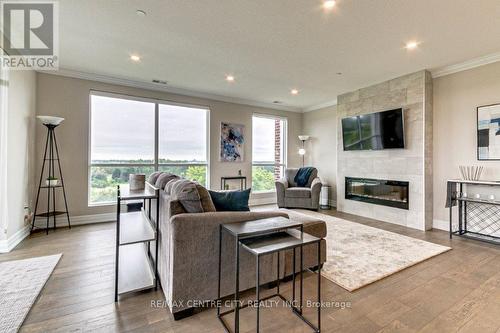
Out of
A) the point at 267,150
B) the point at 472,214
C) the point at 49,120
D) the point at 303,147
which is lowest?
the point at 472,214

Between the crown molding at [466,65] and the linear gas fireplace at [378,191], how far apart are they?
1.93 meters

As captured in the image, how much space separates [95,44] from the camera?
304cm

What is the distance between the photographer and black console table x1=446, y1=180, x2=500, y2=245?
3328 millimetres

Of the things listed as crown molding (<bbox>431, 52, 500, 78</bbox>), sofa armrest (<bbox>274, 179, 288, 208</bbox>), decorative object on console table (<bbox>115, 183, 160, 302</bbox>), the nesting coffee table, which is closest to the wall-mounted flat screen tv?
crown molding (<bbox>431, 52, 500, 78</bbox>)

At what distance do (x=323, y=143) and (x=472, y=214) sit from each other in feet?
10.8

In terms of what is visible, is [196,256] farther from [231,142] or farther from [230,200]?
[231,142]

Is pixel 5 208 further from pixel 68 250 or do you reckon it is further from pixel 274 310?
pixel 274 310

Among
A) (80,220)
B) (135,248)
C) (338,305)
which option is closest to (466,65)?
(338,305)

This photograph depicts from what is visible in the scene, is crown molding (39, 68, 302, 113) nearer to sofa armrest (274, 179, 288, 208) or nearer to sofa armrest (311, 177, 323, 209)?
sofa armrest (274, 179, 288, 208)

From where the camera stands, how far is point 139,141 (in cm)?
462

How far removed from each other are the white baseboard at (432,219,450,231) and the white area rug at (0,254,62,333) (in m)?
5.35

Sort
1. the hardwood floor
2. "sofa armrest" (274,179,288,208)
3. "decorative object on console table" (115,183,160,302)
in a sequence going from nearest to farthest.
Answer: the hardwood floor, "decorative object on console table" (115,183,160,302), "sofa armrest" (274,179,288,208)

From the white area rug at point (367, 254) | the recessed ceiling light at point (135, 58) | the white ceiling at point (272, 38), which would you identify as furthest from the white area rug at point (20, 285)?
the recessed ceiling light at point (135, 58)

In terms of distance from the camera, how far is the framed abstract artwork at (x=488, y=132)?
130 inches
